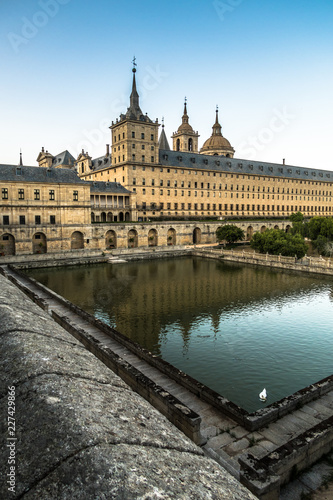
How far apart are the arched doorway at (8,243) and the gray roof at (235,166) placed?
34.4 metres

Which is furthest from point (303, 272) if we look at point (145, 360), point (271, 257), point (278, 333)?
point (145, 360)

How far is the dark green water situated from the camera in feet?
49.3

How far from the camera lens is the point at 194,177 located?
72.8 metres

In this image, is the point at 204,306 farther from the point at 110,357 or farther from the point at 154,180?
the point at 154,180

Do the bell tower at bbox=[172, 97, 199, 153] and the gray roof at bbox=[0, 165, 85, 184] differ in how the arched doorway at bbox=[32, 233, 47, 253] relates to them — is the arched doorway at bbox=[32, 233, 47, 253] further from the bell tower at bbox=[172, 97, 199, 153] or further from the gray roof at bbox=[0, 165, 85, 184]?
the bell tower at bbox=[172, 97, 199, 153]

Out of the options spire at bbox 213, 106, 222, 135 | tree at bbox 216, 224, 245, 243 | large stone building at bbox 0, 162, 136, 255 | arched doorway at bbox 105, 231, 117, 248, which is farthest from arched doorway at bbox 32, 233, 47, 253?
spire at bbox 213, 106, 222, 135

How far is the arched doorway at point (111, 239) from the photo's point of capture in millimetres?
55781

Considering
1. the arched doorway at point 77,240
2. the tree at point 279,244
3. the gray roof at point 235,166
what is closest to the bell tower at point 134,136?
the gray roof at point 235,166

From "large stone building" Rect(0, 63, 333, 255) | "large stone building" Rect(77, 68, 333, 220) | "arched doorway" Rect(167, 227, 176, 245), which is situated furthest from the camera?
"large stone building" Rect(77, 68, 333, 220)

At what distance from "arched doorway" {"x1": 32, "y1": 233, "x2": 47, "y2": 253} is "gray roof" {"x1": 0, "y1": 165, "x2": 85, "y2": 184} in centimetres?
817

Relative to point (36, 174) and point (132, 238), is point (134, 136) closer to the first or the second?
point (132, 238)

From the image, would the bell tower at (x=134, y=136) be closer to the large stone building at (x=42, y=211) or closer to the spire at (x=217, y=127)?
the large stone building at (x=42, y=211)

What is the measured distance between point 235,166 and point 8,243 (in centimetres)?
5635

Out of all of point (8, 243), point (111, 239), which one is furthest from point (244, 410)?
point (111, 239)
